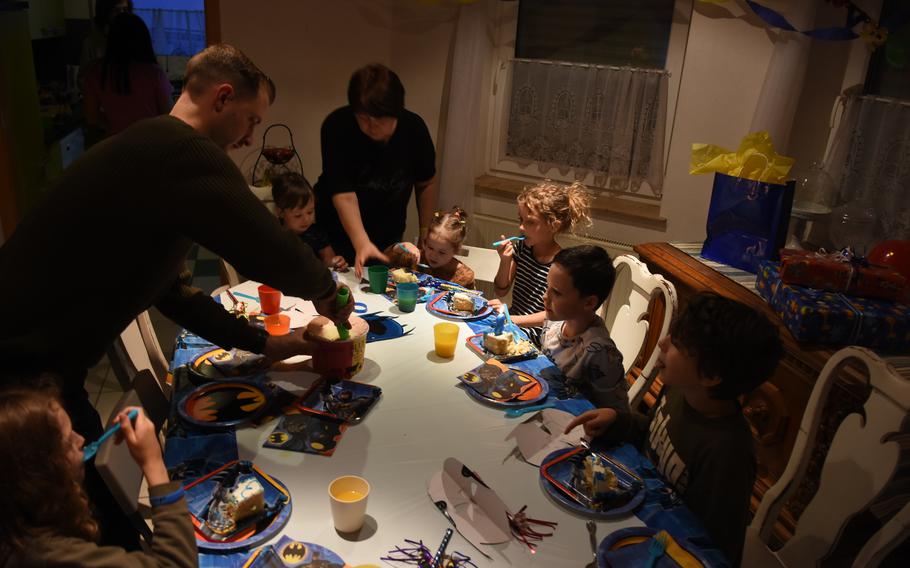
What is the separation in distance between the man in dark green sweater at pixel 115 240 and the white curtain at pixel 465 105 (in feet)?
8.56

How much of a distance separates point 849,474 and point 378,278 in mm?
1569

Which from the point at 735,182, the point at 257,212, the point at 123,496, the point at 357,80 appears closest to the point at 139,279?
the point at 257,212

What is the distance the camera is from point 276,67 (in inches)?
150

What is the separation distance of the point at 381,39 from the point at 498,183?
1.20 meters

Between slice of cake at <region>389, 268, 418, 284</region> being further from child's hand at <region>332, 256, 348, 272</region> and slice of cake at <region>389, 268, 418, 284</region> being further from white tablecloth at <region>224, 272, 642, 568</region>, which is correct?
white tablecloth at <region>224, 272, 642, 568</region>

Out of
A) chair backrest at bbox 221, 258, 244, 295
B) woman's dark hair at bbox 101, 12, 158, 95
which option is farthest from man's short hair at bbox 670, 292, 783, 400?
woman's dark hair at bbox 101, 12, 158, 95

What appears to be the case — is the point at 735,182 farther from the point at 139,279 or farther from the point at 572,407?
the point at 139,279

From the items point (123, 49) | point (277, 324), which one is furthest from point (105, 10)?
point (277, 324)

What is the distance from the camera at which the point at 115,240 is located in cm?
128

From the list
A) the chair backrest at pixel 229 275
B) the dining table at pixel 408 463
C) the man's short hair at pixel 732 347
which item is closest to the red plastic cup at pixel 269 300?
the dining table at pixel 408 463

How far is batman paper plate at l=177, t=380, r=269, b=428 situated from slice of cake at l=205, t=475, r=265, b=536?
30 cm

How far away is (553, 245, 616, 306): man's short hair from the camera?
1900 mm

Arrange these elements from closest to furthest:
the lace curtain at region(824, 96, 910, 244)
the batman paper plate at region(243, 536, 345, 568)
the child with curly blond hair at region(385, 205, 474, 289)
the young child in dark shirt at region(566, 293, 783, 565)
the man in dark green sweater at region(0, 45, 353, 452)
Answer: the batman paper plate at region(243, 536, 345, 568) → the man in dark green sweater at region(0, 45, 353, 452) → the young child in dark shirt at region(566, 293, 783, 565) → the child with curly blond hair at region(385, 205, 474, 289) → the lace curtain at region(824, 96, 910, 244)

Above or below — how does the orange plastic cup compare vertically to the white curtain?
below
